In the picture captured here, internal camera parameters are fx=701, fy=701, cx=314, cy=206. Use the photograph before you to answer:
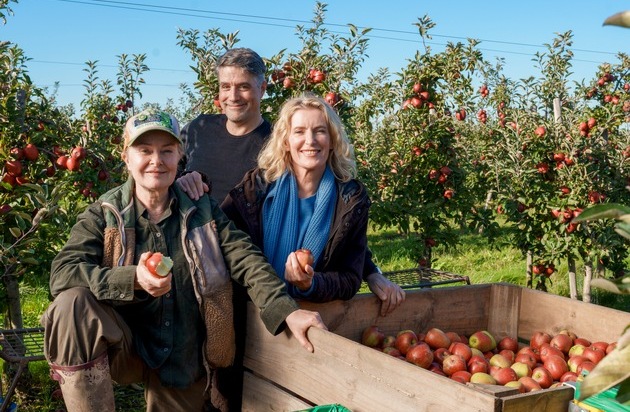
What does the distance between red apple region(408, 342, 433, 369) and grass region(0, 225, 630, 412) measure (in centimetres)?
162

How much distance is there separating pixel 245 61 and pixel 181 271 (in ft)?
4.27

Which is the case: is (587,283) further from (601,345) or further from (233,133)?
(233,133)

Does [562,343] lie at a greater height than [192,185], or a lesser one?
lesser

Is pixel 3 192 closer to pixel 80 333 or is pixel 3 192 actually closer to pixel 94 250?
pixel 94 250

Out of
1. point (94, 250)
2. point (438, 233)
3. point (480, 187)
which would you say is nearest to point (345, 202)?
point (94, 250)

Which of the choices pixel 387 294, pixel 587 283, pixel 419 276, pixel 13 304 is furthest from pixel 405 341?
pixel 587 283

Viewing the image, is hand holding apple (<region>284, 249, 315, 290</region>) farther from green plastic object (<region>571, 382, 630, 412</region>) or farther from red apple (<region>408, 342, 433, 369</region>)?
green plastic object (<region>571, 382, 630, 412</region>)

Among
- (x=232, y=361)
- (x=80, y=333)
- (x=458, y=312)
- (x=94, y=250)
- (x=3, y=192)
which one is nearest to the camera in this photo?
(x=80, y=333)

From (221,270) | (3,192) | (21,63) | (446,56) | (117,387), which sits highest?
(446,56)

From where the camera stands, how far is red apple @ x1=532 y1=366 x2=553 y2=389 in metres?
2.41

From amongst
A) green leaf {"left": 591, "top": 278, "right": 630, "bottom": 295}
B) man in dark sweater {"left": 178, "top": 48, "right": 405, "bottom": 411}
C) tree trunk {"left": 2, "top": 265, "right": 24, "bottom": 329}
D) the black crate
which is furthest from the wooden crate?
tree trunk {"left": 2, "top": 265, "right": 24, "bottom": 329}

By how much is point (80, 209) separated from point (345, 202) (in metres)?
1.43

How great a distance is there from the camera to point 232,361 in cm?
250

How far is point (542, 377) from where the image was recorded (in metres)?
2.43
